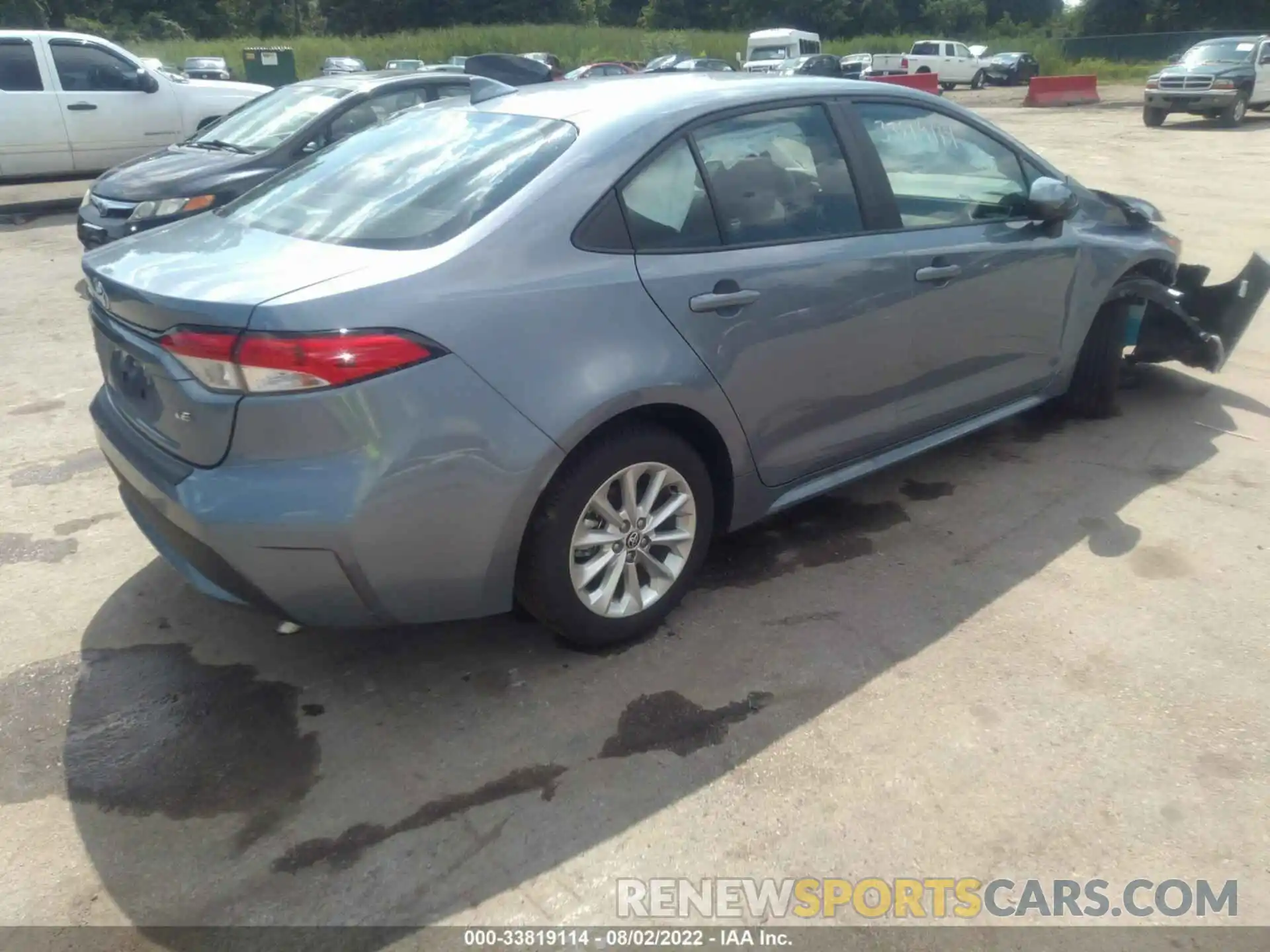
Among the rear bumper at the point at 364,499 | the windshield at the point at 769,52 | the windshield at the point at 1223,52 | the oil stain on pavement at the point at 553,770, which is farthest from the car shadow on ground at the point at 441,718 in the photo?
the windshield at the point at 769,52

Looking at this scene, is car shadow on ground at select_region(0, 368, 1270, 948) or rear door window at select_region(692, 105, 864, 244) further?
rear door window at select_region(692, 105, 864, 244)

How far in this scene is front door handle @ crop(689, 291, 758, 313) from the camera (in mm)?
3188

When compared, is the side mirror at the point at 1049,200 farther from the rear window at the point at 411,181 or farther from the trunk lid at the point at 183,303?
the trunk lid at the point at 183,303

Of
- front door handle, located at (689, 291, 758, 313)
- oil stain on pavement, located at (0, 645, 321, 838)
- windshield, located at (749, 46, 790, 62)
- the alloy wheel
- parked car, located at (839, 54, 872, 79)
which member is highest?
front door handle, located at (689, 291, 758, 313)

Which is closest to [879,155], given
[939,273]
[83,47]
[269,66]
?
[939,273]

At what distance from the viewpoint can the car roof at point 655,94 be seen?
3.30m

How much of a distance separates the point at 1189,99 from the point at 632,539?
21699mm

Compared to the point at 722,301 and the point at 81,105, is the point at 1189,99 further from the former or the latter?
the point at 722,301

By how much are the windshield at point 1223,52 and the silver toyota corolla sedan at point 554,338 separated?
2082 centimetres

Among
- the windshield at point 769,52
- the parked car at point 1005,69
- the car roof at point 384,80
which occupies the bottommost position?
the parked car at point 1005,69

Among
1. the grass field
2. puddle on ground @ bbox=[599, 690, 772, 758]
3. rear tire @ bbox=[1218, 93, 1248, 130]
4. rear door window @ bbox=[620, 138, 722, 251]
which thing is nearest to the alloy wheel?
puddle on ground @ bbox=[599, 690, 772, 758]

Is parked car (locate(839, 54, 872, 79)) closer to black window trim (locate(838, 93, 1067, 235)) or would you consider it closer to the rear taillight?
black window trim (locate(838, 93, 1067, 235))

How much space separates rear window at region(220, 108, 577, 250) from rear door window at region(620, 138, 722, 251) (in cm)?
26

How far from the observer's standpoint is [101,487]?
14.7 ft
